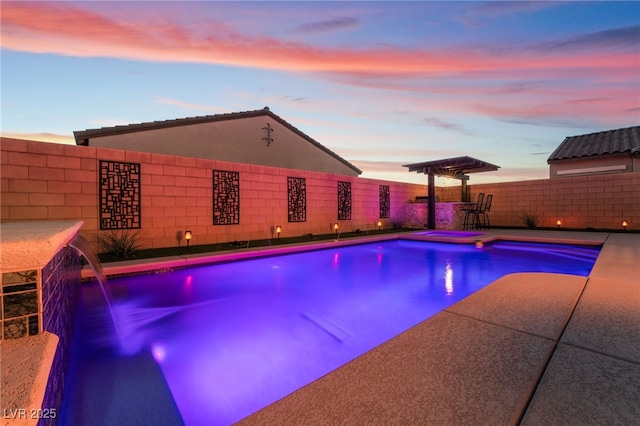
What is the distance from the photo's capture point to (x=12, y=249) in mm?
1117

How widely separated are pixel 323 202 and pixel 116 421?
8372mm

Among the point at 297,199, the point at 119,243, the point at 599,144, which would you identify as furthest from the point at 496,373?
the point at 599,144

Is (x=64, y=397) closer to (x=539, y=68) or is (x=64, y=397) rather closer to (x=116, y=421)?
(x=116, y=421)

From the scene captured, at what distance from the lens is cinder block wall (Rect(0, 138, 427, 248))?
15.7ft

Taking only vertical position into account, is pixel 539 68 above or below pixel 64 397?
above

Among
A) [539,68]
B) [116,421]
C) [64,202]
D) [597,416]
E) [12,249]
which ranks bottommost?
[116,421]

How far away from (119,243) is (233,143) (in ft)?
23.6

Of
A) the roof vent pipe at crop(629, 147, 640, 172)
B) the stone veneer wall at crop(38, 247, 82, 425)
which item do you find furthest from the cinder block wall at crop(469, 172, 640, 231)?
the stone veneer wall at crop(38, 247, 82, 425)

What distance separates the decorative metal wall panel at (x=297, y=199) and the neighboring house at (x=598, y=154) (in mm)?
12703

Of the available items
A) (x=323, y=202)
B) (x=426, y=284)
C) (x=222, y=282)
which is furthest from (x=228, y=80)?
(x=426, y=284)

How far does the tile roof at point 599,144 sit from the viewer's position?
11642 mm

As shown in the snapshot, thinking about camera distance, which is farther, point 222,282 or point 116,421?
point 222,282

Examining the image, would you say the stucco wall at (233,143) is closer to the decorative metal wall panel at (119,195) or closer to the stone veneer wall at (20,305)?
the decorative metal wall panel at (119,195)

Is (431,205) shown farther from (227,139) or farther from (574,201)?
(227,139)
